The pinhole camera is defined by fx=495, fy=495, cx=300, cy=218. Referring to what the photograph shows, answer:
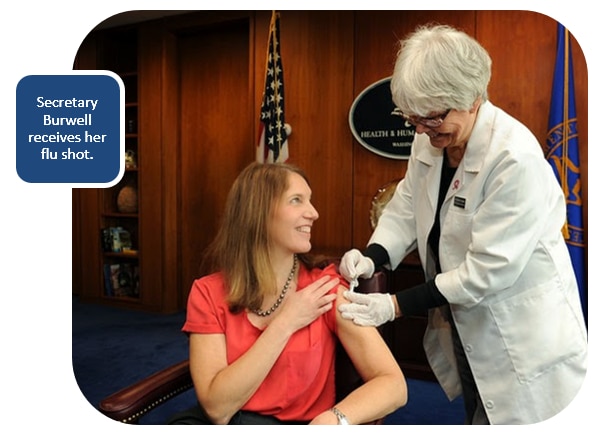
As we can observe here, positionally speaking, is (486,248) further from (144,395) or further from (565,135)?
(565,135)

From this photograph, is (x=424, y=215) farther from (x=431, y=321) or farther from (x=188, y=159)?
(x=188, y=159)

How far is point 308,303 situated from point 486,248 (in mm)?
427

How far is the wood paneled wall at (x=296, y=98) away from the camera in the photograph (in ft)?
8.55

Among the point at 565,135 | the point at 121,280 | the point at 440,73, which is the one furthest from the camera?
the point at 121,280

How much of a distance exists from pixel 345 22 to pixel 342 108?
52 cm

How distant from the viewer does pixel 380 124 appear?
9.74 ft

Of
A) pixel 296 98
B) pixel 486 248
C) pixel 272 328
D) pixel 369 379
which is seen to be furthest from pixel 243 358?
pixel 296 98

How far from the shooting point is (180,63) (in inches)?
156

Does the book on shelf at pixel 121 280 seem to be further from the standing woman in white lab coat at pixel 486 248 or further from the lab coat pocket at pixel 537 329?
the lab coat pocket at pixel 537 329

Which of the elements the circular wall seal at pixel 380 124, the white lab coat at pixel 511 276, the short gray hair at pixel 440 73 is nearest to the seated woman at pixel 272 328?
the white lab coat at pixel 511 276

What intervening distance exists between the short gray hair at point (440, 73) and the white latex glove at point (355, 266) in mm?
401

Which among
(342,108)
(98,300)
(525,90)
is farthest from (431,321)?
(98,300)

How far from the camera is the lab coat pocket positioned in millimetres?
1177

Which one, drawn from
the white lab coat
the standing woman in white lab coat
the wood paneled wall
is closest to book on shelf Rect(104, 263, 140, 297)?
the wood paneled wall
